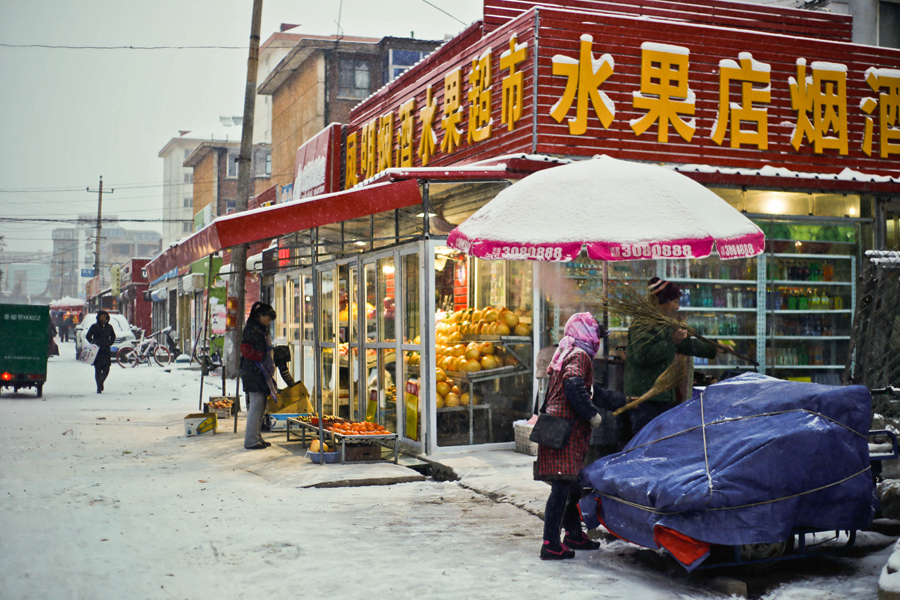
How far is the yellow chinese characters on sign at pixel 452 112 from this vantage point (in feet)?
39.5

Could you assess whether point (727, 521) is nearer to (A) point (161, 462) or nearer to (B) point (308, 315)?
(A) point (161, 462)

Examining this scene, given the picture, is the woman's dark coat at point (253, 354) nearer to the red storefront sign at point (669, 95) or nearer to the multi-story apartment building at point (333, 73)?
the red storefront sign at point (669, 95)

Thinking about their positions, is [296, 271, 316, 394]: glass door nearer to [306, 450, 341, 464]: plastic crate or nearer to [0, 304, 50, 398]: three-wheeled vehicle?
[306, 450, 341, 464]: plastic crate

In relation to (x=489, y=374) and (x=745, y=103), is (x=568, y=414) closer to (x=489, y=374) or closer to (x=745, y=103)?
(x=489, y=374)

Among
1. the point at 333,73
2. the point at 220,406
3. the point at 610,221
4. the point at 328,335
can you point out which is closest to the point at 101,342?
the point at 220,406

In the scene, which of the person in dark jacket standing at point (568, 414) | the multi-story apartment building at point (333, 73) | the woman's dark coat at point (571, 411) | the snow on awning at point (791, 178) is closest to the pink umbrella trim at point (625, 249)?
the person in dark jacket standing at point (568, 414)

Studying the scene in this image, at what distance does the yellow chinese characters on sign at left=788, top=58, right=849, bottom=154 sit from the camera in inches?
444

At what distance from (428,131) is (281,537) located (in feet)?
26.3

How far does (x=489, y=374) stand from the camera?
1013 centimetres

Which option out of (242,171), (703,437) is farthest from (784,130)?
(242,171)

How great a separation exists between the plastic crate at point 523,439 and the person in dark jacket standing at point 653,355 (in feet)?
10.6

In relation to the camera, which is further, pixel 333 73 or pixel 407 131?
pixel 333 73

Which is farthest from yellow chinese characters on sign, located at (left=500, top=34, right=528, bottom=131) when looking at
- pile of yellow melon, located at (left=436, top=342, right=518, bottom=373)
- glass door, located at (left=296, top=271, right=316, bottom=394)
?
glass door, located at (left=296, top=271, right=316, bottom=394)

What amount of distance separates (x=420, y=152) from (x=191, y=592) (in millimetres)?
9270
